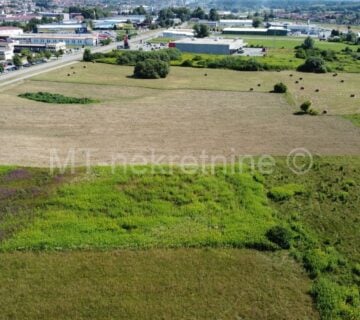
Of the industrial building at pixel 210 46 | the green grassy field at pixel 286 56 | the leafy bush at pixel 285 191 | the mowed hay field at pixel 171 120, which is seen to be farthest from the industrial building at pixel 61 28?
the leafy bush at pixel 285 191

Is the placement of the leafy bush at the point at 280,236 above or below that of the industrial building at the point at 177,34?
below

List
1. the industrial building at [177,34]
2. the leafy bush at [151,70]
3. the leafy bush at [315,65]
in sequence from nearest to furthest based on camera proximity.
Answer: the leafy bush at [151,70], the leafy bush at [315,65], the industrial building at [177,34]

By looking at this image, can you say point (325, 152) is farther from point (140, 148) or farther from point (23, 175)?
point (23, 175)

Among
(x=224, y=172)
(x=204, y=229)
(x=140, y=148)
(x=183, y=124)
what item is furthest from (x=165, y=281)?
(x=183, y=124)

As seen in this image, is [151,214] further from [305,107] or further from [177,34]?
[177,34]

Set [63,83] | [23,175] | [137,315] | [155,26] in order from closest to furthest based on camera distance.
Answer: [137,315]
[23,175]
[63,83]
[155,26]

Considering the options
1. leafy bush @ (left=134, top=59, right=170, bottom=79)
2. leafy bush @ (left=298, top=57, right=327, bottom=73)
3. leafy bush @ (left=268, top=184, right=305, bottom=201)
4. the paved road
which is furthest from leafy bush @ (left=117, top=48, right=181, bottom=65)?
leafy bush @ (left=268, top=184, right=305, bottom=201)

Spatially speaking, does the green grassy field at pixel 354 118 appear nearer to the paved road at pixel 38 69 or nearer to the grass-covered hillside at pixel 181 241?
the grass-covered hillside at pixel 181 241
